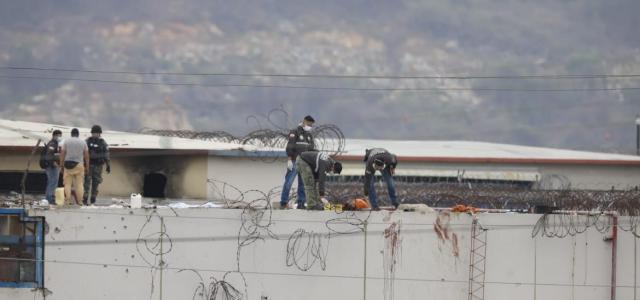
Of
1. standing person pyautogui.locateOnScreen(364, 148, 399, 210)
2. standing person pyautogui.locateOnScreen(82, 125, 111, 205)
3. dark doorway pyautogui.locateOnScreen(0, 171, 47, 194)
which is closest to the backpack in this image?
standing person pyautogui.locateOnScreen(82, 125, 111, 205)

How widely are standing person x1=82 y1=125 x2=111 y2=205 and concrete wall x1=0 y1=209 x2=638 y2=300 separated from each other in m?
1.49

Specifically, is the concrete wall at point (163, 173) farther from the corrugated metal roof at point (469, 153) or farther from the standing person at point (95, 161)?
the corrugated metal roof at point (469, 153)

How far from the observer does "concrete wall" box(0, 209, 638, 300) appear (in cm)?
2419

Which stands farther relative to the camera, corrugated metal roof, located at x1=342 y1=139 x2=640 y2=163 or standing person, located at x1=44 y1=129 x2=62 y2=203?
corrugated metal roof, located at x1=342 y1=139 x2=640 y2=163

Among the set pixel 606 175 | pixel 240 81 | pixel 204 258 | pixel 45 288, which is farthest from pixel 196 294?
pixel 240 81

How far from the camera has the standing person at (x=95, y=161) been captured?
84.0 ft

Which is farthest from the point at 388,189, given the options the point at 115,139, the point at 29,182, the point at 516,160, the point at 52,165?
the point at 516,160

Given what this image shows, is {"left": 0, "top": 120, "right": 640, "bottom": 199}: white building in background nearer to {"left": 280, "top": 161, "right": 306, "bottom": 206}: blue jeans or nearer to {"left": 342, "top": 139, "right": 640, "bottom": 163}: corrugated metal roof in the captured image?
{"left": 280, "top": 161, "right": 306, "bottom": 206}: blue jeans

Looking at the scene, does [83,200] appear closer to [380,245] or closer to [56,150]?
[56,150]

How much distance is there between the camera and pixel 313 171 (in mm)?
25078

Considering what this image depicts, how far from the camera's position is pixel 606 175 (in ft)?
163

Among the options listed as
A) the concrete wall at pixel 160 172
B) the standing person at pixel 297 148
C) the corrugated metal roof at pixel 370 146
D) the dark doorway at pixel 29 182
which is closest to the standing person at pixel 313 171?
the standing person at pixel 297 148

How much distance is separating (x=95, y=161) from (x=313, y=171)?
13.9ft

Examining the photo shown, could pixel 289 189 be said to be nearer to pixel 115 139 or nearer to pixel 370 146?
pixel 115 139
